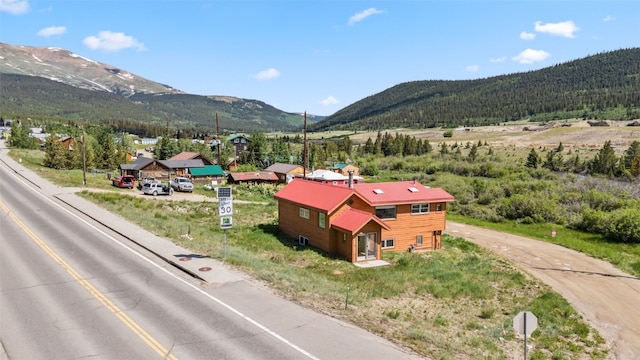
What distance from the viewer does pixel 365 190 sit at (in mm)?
37281

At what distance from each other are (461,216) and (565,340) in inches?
1569

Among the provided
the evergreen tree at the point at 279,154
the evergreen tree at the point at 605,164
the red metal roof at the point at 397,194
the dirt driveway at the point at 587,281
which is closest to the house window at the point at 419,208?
the red metal roof at the point at 397,194

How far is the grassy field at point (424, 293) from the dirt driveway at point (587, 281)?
135cm

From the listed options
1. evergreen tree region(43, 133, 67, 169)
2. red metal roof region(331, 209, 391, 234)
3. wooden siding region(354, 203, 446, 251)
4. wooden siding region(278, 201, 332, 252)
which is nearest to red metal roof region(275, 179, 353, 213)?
wooden siding region(278, 201, 332, 252)

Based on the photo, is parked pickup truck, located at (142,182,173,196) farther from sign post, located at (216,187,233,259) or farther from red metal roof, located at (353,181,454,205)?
sign post, located at (216,187,233,259)

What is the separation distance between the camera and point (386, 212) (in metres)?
36.3

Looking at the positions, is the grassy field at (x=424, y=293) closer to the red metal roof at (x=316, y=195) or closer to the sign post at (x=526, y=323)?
the sign post at (x=526, y=323)

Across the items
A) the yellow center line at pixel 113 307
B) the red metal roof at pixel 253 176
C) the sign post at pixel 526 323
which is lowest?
the red metal roof at pixel 253 176

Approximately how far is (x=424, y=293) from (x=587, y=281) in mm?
15370

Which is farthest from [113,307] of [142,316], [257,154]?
[257,154]

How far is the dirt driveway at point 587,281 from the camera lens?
917 inches

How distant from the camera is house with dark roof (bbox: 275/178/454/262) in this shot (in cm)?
3303

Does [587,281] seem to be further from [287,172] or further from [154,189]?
[287,172]

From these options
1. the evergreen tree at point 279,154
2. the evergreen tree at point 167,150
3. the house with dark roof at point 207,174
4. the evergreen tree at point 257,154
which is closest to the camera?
the house with dark roof at point 207,174
